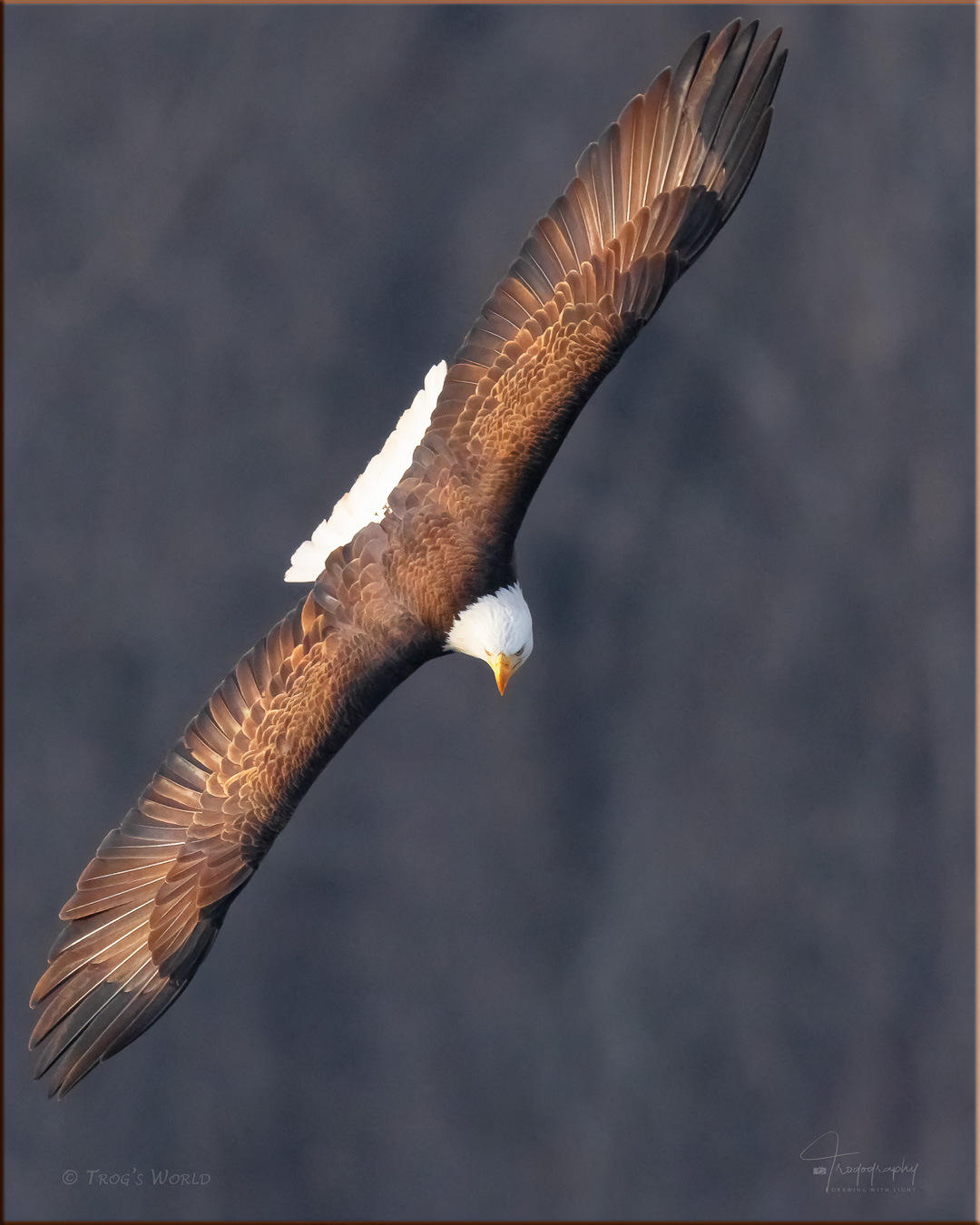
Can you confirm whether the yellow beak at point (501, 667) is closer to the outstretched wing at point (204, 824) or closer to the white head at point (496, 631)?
the white head at point (496, 631)

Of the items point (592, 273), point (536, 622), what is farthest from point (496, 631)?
point (536, 622)

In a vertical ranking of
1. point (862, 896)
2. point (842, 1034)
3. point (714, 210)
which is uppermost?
point (714, 210)

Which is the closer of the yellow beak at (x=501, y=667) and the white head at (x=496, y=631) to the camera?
the white head at (x=496, y=631)

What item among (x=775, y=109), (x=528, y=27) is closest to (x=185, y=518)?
(x=528, y=27)

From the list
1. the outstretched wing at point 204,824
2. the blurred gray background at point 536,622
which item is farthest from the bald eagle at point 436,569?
the blurred gray background at point 536,622

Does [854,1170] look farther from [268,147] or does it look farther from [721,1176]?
[268,147]

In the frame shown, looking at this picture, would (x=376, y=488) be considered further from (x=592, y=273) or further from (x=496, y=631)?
(x=592, y=273)
